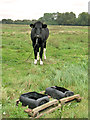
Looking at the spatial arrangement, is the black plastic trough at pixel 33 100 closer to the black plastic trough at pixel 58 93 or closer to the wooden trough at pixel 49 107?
the wooden trough at pixel 49 107

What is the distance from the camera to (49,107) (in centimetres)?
434

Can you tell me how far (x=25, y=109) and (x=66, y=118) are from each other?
3.15ft

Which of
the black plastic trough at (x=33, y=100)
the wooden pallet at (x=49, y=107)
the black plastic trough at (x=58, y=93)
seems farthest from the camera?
the black plastic trough at (x=58, y=93)

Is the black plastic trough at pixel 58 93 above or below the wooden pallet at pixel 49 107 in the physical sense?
above

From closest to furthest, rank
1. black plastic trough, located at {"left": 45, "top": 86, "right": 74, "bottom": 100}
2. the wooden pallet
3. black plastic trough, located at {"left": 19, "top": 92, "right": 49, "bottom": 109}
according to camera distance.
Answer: the wooden pallet
black plastic trough, located at {"left": 19, "top": 92, "right": 49, "bottom": 109}
black plastic trough, located at {"left": 45, "top": 86, "right": 74, "bottom": 100}

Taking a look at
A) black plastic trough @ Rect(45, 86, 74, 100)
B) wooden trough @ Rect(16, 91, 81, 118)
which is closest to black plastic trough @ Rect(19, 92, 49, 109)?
wooden trough @ Rect(16, 91, 81, 118)

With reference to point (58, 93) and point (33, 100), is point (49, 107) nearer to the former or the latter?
point (58, 93)

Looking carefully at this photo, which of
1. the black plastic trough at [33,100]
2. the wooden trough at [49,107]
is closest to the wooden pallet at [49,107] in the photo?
the wooden trough at [49,107]

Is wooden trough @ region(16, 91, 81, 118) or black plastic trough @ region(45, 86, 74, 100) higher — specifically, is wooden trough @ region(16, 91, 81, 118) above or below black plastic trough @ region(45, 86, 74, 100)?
below

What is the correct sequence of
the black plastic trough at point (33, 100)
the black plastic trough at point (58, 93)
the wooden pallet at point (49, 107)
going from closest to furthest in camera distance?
1. the wooden pallet at point (49, 107)
2. the black plastic trough at point (33, 100)
3. the black plastic trough at point (58, 93)

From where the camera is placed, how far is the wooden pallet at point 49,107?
372 centimetres

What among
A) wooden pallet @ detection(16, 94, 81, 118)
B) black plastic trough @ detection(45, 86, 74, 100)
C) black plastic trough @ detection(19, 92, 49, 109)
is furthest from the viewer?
black plastic trough @ detection(45, 86, 74, 100)

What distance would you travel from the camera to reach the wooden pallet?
3724 millimetres

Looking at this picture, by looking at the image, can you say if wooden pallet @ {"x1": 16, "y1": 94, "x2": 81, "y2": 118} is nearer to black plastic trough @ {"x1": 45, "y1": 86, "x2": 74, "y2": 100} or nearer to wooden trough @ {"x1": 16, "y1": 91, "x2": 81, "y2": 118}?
wooden trough @ {"x1": 16, "y1": 91, "x2": 81, "y2": 118}
